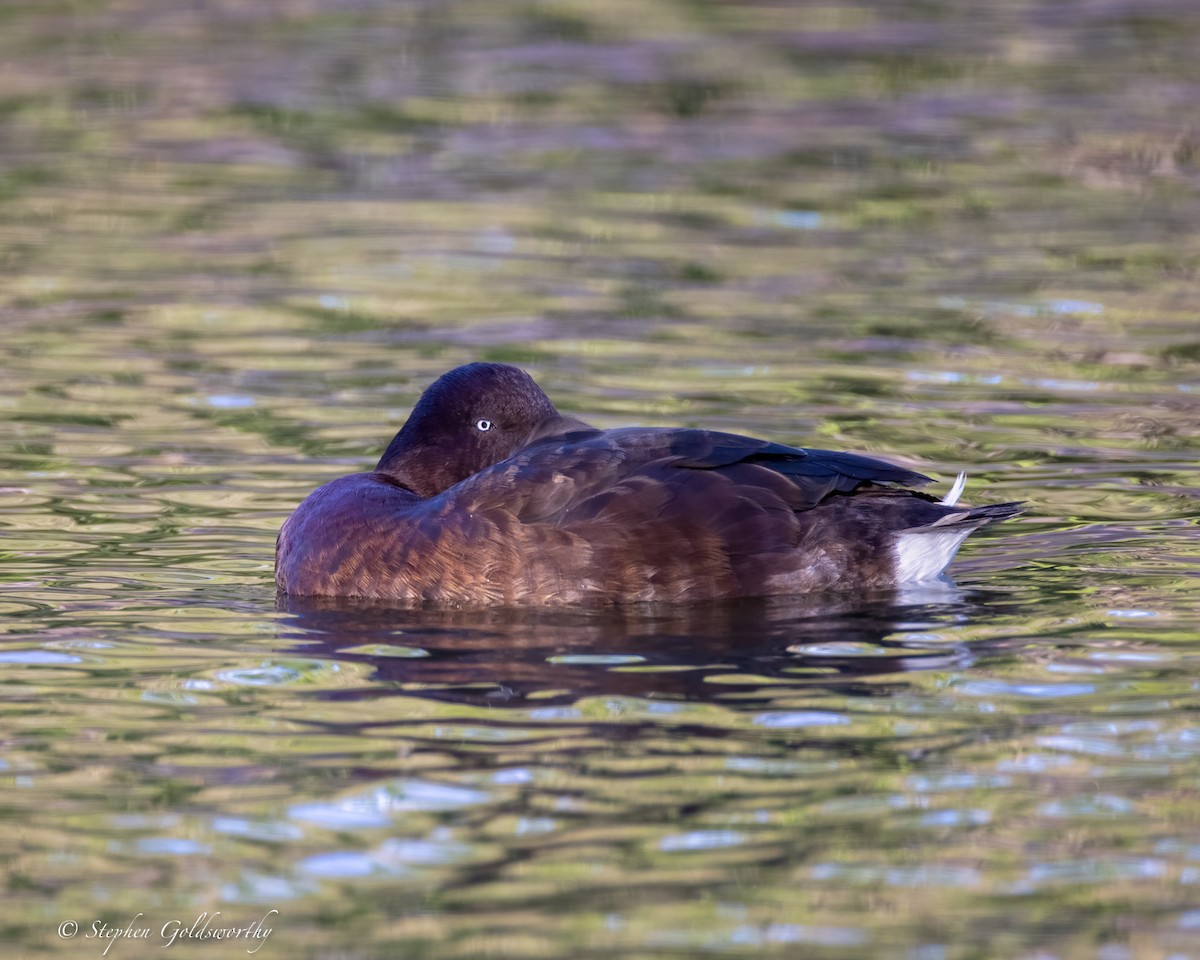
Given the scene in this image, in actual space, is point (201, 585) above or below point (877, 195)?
below

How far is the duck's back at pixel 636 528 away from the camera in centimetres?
738

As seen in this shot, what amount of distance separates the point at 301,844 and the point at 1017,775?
1923 mm

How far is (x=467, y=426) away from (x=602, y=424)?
199 cm

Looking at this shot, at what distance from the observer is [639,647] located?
6855mm

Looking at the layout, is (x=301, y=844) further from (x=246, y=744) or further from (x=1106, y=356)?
(x=1106, y=356)

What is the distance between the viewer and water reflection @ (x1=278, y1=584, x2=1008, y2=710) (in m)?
6.35

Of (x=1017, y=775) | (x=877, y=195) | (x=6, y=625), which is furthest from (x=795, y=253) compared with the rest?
(x=1017, y=775)

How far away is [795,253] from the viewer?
13766 mm

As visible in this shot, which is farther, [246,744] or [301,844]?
[246,744]

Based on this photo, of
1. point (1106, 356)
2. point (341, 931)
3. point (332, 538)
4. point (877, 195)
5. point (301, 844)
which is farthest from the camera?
point (877, 195)

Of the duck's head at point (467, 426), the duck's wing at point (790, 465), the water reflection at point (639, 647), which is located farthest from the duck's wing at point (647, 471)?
the duck's head at point (467, 426)

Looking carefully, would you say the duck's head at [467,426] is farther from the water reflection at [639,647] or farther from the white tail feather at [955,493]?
the white tail feather at [955,493]

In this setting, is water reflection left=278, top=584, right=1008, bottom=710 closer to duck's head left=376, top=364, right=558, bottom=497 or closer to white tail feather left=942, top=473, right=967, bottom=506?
white tail feather left=942, top=473, right=967, bottom=506

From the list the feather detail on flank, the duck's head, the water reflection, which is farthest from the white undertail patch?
the duck's head
